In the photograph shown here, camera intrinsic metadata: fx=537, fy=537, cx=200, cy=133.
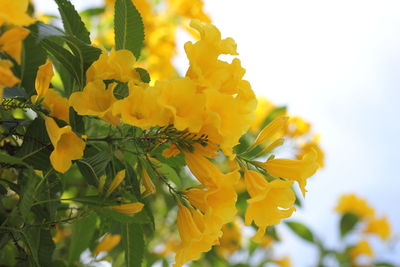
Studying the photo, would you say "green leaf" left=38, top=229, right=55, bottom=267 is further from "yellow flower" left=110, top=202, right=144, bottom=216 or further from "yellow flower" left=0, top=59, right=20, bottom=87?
"yellow flower" left=0, top=59, right=20, bottom=87

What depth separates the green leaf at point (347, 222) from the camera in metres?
4.21

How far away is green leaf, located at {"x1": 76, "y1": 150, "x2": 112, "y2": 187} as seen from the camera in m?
1.05

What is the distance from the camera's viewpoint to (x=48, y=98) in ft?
3.40

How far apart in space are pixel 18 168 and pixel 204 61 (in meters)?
0.48

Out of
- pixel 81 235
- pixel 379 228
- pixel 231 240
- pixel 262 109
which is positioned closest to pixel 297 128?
pixel 262 109

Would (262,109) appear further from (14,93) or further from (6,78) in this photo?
(6,78)

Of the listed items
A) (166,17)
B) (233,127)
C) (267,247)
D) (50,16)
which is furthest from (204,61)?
(267,247)

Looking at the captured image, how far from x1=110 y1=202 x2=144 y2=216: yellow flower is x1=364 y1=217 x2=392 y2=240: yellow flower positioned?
385cm

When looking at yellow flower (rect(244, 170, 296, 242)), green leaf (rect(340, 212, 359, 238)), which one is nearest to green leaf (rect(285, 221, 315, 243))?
green leaf (rect(340, 212, 359, 238))

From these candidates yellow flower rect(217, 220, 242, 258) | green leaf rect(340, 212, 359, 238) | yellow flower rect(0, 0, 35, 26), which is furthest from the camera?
green leaf rect(340, 212, 359, 238)

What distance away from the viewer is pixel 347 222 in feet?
14.0

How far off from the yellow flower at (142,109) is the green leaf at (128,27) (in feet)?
0.83

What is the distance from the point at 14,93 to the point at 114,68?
0.21 meters

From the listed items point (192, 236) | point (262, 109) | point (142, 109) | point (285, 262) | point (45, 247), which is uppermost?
point (142, 109)
